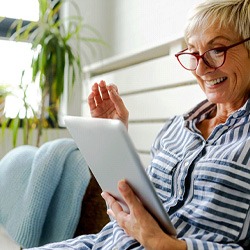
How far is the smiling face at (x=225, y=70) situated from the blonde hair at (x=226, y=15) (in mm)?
12

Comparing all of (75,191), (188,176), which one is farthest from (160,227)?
(75,191)

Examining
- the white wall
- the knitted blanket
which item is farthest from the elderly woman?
the white wall

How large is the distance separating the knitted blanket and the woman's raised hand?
0.44 m

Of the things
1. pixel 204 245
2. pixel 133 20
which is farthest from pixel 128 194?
pixel 133 20

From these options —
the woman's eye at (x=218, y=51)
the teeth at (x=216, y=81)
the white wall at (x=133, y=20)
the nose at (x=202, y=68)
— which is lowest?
the teeth at (x=216, y=81)

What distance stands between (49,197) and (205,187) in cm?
74

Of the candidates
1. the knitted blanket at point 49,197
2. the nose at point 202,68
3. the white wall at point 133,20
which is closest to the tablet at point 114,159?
the nose at point 202,68

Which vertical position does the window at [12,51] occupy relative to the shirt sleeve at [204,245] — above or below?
above

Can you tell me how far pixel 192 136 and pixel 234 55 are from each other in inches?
8.2

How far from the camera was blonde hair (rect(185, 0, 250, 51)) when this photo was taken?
104cm

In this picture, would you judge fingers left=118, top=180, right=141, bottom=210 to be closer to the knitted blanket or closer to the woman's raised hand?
the woman's raised hand

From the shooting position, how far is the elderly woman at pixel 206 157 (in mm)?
973

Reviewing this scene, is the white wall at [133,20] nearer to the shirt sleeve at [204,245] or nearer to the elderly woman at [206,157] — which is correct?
the elderly woman at [206,157]

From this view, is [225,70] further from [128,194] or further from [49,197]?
[49,197]
